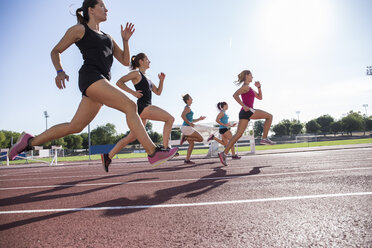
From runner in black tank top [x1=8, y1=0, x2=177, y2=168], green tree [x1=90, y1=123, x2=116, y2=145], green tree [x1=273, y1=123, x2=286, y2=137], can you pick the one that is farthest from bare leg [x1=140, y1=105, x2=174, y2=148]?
green tree [x1=273, y1=123, x2=286, y2=137]

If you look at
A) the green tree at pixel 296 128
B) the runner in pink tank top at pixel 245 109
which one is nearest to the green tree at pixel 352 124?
the green tree at pixel 296 128

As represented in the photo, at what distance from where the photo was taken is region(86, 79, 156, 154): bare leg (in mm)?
3080

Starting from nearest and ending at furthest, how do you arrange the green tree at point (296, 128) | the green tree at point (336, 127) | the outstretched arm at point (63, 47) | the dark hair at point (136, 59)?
the outstretched arm at point (63, 47) < the dark hair at point (136, 59) < the green tree at point (336, 127) < the green tree at point (296, 128)

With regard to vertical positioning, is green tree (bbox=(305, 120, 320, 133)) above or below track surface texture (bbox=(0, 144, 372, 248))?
above

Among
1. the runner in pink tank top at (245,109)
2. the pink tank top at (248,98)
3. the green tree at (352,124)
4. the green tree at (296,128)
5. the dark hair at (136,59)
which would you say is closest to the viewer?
the dark hair at (136,59)

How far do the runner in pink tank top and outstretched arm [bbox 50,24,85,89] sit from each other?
14.6 feet

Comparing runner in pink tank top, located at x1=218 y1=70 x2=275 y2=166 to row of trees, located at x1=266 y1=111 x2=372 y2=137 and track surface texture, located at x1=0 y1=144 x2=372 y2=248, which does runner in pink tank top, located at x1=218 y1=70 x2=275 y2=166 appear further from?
row of trees, located at x1=266 y1=111 x2=372 y2=137

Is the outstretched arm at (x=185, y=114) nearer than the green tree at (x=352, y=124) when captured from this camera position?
Yes

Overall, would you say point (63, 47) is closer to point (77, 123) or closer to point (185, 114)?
point (77, 123)

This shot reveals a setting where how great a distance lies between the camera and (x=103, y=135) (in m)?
112

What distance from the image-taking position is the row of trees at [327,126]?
321ft

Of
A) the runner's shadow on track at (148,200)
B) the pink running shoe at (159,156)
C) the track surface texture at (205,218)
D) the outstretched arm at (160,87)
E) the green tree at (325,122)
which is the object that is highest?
the green tree at (325,122)

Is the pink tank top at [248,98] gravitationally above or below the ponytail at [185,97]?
below

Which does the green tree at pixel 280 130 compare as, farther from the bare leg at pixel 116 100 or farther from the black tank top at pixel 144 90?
the bare leg at pixel 116 100
